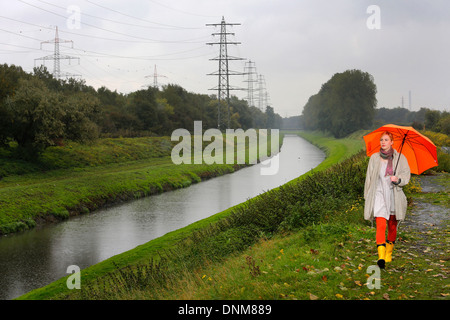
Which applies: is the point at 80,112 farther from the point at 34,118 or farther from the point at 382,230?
the point at 382,230

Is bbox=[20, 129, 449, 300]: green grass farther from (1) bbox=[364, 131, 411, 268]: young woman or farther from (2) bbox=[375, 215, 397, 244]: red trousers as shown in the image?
(1) bbox=[364, 131, 411, 268]: young woman

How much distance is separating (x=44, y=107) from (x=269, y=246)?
83.0 ft

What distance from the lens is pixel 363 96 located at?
3310 inches

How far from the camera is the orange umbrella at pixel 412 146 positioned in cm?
800

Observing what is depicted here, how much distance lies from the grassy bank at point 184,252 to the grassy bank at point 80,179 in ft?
27.4

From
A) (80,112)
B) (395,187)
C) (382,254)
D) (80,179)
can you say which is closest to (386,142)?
(395,187)

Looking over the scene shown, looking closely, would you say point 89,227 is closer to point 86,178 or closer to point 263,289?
point 86,178

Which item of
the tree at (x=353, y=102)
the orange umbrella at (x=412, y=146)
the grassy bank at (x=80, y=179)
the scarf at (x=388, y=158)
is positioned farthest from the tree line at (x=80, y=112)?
the scarf at (x=388, y=158)

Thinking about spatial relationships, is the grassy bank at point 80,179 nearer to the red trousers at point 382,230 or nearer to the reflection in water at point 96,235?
the reflection in water at point 96,235

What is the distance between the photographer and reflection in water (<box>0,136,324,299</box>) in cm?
1398

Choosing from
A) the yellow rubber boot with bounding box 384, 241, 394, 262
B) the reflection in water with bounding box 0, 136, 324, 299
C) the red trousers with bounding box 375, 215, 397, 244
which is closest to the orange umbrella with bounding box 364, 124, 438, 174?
the red trousers with bounding box 375, 215, 397, 244

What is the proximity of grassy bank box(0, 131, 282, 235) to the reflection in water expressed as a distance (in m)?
1.02
